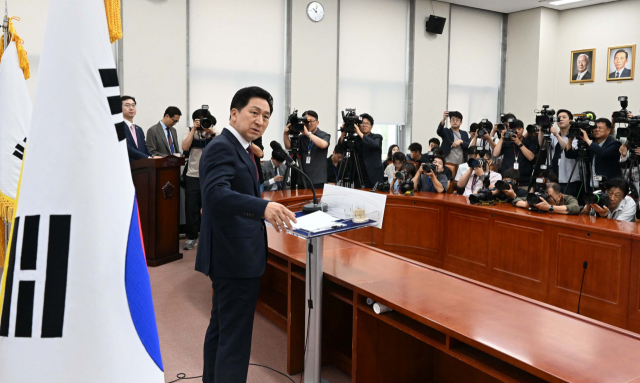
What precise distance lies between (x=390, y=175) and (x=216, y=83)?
98.4 inches

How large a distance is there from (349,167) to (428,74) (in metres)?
3.70

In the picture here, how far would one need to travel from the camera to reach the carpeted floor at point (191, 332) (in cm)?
271

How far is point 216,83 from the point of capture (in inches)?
257

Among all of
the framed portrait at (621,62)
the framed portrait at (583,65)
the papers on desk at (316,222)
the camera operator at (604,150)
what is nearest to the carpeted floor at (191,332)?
the papers on desk at (316,222)

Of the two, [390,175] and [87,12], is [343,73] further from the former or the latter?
[87,12]

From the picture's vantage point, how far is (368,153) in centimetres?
553

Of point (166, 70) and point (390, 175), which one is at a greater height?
point (166, 70)

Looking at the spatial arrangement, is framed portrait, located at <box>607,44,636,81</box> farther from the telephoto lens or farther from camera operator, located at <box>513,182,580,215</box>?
the telephoto lens

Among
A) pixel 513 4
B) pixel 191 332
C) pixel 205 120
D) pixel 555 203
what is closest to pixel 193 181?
pixel 205 120

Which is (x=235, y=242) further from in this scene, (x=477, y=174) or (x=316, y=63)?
(x=316, y=63)

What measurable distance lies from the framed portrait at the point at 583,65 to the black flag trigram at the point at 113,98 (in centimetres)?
905

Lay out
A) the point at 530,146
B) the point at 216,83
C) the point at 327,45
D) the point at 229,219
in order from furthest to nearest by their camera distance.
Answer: the point at 327,45, the point at 216,83, the point at 530,146, the point at 229,219

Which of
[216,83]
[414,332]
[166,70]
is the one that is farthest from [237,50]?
[414,332]

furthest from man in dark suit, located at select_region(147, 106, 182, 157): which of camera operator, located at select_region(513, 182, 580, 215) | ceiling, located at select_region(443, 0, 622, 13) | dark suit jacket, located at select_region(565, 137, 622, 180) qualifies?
ceiling, located at select_region(443, 0, 622, 13)
